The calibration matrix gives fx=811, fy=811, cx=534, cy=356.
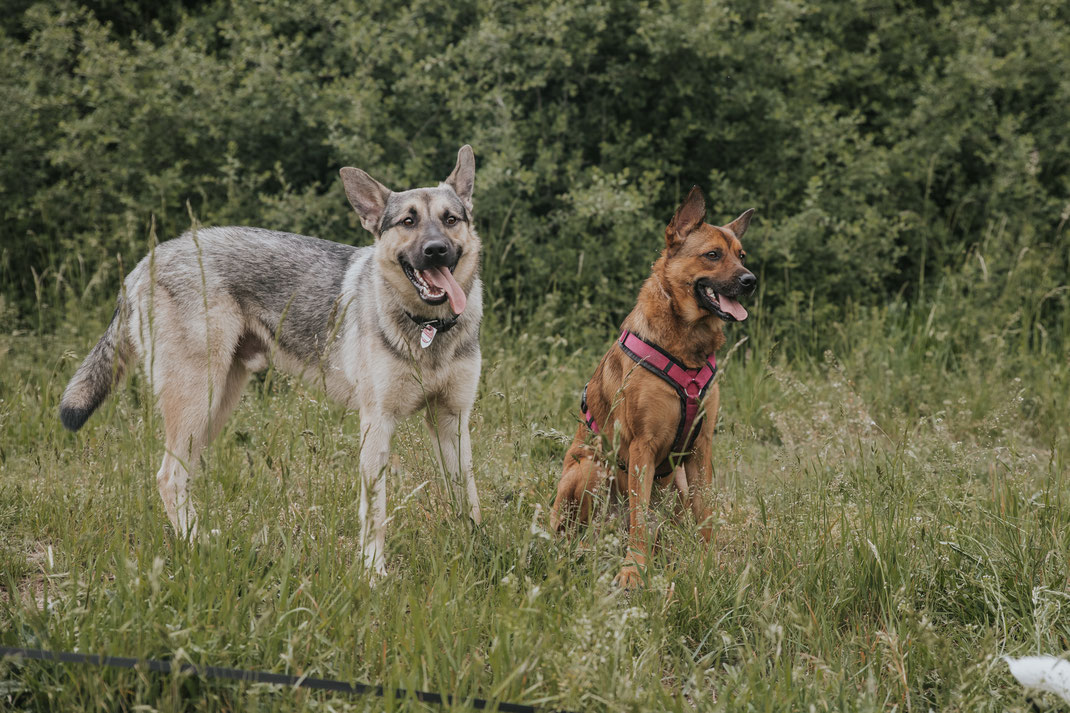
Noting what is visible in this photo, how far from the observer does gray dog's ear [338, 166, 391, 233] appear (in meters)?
4.01

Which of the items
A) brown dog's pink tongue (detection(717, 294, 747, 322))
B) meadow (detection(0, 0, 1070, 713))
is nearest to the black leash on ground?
meadow (detection(0, 0, 1070, 713))

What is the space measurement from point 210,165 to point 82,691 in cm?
625

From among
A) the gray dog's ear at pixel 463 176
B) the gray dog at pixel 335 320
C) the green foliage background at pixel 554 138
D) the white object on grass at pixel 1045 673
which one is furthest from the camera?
the green foliage background at pixel 554 138

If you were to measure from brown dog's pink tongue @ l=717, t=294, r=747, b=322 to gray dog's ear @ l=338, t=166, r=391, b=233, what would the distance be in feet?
5.60

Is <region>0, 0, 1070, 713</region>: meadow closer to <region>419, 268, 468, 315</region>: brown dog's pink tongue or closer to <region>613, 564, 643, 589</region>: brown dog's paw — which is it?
<region>613, 564, 643, 589</region>: brown dog's paw

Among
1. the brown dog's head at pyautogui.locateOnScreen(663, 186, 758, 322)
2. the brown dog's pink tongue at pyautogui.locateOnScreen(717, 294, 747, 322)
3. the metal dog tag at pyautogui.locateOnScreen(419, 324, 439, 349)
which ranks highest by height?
the brown dog's head at pyautogui.locateOnScreen(663, 186, 758, 322)

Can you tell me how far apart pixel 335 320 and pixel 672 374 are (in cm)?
152

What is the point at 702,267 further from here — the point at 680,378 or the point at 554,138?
the point at 554,138

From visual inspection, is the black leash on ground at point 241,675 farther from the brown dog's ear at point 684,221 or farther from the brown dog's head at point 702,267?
the brown dog's ear at point 684,221

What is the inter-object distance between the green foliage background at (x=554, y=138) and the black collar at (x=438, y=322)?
275cm

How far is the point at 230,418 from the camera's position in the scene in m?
4.49

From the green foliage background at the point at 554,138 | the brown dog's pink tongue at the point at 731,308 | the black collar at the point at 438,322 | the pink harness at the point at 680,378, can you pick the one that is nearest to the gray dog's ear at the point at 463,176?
the black collar at the point at 438,322

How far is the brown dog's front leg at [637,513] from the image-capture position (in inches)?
110

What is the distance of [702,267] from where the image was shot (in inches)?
150
